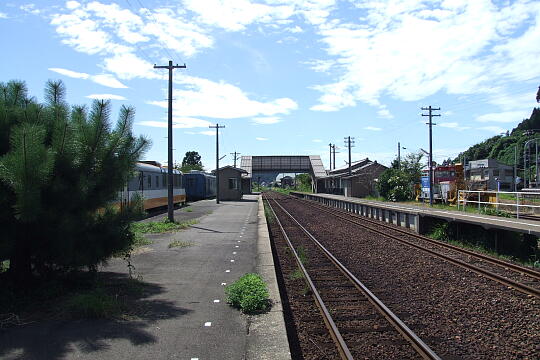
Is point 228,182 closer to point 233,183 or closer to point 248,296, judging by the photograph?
point 233,183

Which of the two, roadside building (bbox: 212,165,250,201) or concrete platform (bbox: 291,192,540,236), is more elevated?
roadside building (bbox: 212,165,250,201)

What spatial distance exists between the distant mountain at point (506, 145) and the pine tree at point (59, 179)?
94444 mm

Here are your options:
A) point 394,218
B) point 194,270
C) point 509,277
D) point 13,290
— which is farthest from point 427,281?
point 394,218

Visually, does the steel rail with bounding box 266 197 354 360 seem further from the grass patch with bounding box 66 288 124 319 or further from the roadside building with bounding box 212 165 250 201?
the roadside building with bounding box 212 165 250 201

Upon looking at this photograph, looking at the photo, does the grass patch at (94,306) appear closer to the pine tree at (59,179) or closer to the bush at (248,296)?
the pine tree at (59,179)

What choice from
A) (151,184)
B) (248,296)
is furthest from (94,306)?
(151,184)

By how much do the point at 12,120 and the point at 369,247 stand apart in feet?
34.0

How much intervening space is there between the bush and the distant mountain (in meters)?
93.4

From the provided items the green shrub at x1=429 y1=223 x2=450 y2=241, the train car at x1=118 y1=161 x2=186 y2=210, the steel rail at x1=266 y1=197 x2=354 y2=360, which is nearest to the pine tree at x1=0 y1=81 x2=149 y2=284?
the steel rail at x1=266 y1=197 x2=354 y2=360

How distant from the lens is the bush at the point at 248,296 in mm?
6074

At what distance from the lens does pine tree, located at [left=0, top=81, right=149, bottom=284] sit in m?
5.33

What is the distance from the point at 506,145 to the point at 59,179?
10603cm

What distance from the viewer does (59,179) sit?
578 centimetres

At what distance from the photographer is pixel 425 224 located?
18500mm
